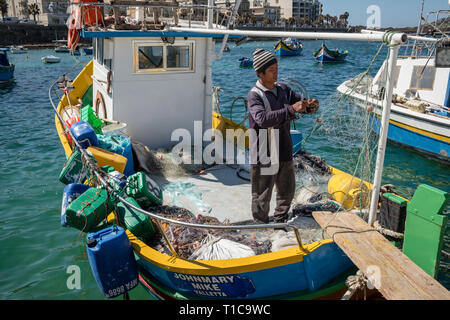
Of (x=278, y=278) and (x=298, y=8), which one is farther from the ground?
(x=298, y=8)

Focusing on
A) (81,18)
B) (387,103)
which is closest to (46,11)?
(81,18)

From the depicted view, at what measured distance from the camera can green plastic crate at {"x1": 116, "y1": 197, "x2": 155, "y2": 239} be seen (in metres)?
4.70

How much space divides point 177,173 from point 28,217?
3.35 metres

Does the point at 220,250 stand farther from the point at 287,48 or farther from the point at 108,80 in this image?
the point at 287,48

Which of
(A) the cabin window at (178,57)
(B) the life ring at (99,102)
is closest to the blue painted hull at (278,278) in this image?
(A) the cabin window at (178,57)

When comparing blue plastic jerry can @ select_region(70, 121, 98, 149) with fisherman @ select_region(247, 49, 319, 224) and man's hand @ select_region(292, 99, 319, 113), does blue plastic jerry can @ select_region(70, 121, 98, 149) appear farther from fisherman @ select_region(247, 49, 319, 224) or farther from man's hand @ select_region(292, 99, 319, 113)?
man's hand @ select_region(292, 99, 319, 113)

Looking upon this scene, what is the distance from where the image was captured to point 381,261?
3.34 m

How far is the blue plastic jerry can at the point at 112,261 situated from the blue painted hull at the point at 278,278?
0.47 meters

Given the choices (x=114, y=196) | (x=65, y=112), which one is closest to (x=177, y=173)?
(x=114, y=196)

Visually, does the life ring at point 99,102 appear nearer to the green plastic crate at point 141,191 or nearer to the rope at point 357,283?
the green plastic crate at point 141,191

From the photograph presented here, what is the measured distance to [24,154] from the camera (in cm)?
1153

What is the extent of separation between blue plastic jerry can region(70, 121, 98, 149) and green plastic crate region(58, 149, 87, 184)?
8.9 inches

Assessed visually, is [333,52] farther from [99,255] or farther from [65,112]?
[99,255]

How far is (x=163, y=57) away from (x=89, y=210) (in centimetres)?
356
